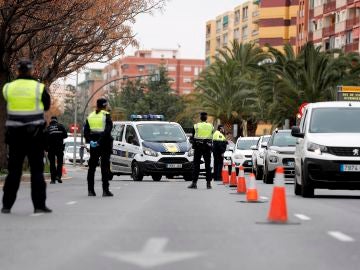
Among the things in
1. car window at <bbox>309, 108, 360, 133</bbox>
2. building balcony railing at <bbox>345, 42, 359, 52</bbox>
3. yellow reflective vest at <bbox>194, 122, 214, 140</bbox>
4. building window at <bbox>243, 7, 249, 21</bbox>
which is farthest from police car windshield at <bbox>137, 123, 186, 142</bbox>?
building window at <bbox>243, 7, 249, 21</bbox>

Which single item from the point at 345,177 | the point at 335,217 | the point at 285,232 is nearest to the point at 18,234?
the point at 285,232

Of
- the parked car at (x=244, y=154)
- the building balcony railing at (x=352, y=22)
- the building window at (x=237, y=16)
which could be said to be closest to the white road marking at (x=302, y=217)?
the parked car at (x=244, y=154)

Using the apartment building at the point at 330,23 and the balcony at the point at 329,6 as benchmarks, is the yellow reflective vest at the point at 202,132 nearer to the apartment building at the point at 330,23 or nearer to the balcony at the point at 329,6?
the apartment building at the point at 330,23

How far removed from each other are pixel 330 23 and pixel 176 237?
91687mm

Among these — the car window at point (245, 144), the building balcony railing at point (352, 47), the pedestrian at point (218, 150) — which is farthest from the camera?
the building balcony railing at point (352, 47)

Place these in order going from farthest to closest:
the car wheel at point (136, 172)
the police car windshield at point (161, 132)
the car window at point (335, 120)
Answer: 1. the police car windshield at point (161, 132)
2. the car wheel at point (136, 172)
3. the car window at point (335, 120)

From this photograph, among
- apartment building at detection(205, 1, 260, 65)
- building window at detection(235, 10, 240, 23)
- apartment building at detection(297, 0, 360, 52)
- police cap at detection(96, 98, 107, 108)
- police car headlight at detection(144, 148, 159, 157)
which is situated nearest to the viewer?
police cap at detection(96, 98, 107, 108)

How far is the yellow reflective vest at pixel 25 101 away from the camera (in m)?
13.4

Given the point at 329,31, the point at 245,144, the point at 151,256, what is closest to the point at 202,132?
the point at 151,256

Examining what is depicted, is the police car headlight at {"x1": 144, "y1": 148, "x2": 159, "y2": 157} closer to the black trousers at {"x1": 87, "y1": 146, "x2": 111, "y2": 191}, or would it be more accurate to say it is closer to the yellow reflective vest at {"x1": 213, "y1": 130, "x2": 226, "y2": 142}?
the yellow reflective vest at {"x1": 213, "y1": 130, "x2": 226, "y2": 142}

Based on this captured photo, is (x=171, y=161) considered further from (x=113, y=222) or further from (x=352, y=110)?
(x=113, y=222)

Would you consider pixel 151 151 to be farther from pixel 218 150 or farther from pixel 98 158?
pixel 98 158

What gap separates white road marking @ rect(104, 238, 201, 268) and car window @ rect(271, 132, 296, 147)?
23.0 meters

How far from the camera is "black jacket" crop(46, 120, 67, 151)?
93.5 feet
